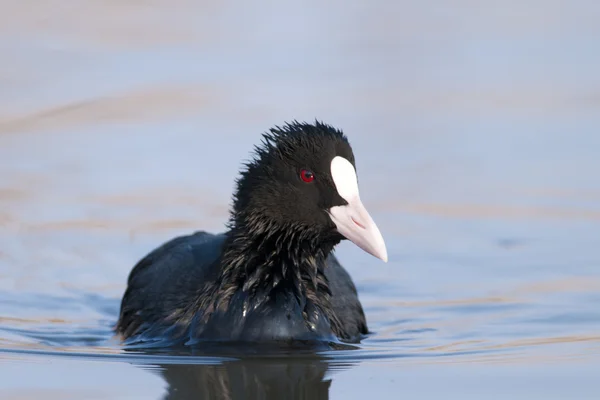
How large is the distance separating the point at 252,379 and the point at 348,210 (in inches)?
42.7

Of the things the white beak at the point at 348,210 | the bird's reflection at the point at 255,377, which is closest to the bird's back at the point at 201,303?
the bird's reflection at the point at 255,377

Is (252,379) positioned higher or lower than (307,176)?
lower

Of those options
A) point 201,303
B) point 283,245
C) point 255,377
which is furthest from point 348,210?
point 255,377

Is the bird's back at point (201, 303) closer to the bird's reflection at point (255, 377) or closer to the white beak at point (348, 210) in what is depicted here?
the bird's reflection at point (255, 377)

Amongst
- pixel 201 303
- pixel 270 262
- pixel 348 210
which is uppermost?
pixel 348 210

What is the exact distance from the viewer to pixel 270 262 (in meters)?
6.62

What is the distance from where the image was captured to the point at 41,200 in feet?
31.4

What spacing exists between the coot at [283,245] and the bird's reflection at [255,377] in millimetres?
343

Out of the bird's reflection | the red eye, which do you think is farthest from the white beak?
the bird's reflection

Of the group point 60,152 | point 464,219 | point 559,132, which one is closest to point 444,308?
point 464,219

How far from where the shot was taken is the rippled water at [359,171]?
5.99 metres

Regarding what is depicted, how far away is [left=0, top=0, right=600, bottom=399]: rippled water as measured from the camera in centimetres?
599

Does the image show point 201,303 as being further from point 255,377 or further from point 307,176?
point 255,377

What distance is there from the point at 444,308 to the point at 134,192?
2667 mm
